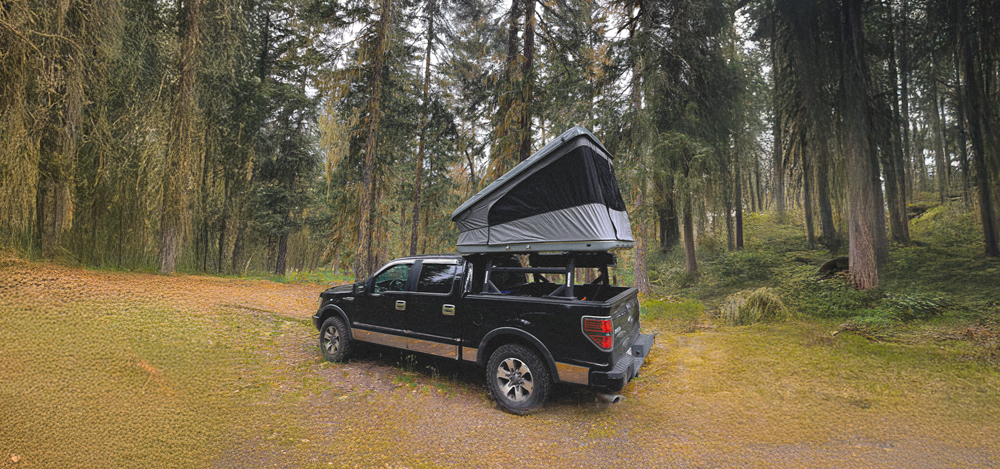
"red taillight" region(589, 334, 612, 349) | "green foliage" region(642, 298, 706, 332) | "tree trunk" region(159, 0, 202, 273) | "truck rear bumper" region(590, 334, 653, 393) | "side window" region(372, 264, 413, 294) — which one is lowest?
"green foliage" region(642, 298, 706, 332)

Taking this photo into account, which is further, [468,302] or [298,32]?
[298,32]

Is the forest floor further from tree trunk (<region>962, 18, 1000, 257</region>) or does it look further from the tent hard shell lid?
tree trunk (<region>962, 18, 1000, 257</region>)

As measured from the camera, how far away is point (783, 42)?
1075cm

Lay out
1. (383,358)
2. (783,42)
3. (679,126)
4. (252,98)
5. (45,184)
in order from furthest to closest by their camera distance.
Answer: (252,98), (679,126), (783,42), (383,358), (45,184)

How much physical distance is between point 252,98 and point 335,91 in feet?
14.2

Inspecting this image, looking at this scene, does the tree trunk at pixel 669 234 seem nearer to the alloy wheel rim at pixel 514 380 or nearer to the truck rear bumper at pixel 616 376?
the truck rear bumper at pixel 616 376

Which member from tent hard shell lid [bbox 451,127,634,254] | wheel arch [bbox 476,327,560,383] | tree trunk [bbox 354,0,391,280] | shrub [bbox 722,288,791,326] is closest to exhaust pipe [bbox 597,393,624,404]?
wheel arch [bbox 476,327,560,383]

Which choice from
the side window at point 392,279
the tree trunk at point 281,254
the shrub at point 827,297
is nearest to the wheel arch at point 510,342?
the side window at point 392,279

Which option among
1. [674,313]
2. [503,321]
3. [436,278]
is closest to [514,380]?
[503,321]

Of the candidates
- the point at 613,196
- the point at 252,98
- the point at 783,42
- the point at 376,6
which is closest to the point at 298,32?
the point at 252,98

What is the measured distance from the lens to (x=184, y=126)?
8.51 m

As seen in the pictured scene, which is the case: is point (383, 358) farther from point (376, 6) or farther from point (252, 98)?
point (252, 98)

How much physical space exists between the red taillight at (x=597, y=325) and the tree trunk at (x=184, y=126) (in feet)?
29.3

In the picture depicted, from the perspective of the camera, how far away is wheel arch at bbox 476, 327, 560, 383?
4.12m
